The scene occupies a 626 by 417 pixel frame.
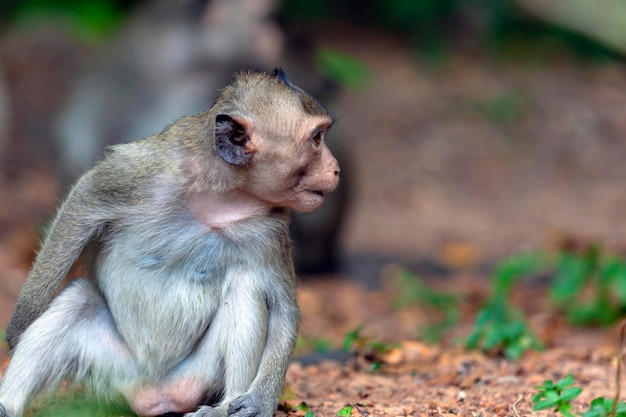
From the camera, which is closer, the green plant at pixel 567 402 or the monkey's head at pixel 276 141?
the green plant at pixel 567 402

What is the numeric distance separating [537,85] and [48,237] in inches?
513

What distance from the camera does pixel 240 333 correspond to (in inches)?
207

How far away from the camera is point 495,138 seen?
16219mm

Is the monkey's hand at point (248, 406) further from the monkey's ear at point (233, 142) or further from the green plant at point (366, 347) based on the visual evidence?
the green plant at point (366, 347)

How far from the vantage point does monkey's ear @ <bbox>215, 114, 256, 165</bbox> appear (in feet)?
17.3

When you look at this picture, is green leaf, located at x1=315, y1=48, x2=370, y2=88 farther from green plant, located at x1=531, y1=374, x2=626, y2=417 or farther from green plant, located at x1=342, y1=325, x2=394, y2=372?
green plant, located at x1=531, y1=374, x2=626, y2=417

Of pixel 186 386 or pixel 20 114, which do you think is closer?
pixel 186 386

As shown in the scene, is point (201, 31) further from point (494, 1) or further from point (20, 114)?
point (494, 1)

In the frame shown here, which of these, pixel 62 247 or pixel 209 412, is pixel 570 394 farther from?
pixel 62 247

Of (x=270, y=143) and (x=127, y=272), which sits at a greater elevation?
(x=270, y=143)

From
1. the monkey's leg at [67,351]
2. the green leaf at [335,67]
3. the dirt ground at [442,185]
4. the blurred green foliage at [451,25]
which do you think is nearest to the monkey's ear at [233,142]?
the monkey's leg at [67,351]

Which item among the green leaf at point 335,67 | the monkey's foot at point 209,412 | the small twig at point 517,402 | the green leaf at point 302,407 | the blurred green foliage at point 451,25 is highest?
the blurred green foliage at point 451,25

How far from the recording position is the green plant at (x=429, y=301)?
9.04m

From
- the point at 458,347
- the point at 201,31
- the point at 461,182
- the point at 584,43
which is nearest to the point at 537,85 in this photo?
the point at 584,43
